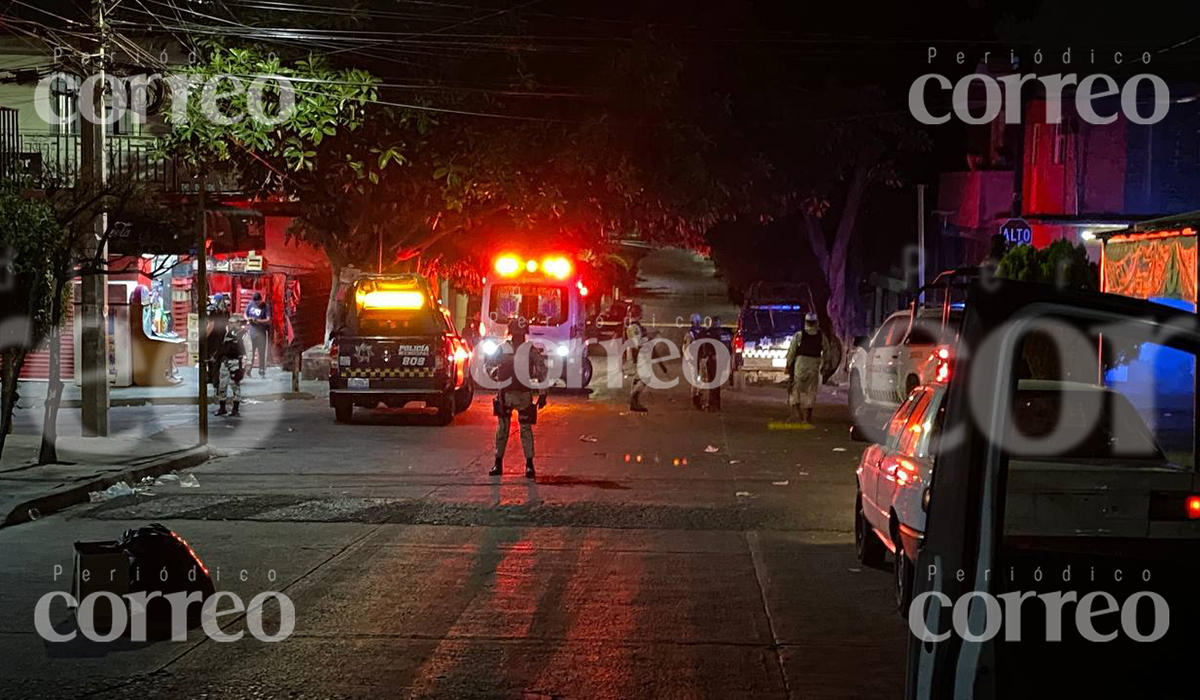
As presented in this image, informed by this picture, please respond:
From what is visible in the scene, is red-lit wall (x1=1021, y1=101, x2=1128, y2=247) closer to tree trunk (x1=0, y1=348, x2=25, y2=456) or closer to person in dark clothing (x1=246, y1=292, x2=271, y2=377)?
person in dark clothing (x1=246, y1=292, x2=271, y2=377)

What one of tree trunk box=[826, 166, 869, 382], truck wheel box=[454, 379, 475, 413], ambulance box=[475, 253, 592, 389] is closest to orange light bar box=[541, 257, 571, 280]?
ambulance box=[475, 253, 592, 389]

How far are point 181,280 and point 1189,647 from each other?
3222 centimetres

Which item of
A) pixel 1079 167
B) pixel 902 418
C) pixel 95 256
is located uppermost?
pixel 1079 167

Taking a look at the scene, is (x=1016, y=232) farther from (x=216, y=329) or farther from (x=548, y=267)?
(x=216, y=329)

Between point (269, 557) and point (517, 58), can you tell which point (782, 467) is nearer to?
point (269, 557)

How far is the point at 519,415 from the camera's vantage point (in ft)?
51.0

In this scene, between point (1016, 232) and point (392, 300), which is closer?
point (392, 300)

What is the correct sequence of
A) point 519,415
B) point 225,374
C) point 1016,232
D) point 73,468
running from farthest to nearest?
point 1016,232 < point 225,374 < point 519,415 < point 73,468

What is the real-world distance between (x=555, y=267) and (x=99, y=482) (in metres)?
17.2

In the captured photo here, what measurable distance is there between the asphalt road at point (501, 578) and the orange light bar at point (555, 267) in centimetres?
1205

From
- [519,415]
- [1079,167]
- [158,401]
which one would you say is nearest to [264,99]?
[158,401]

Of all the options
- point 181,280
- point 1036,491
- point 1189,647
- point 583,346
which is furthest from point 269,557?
point 181,280

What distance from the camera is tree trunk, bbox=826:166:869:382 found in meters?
37.4

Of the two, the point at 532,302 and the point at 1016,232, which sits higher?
the point at 1016,232
